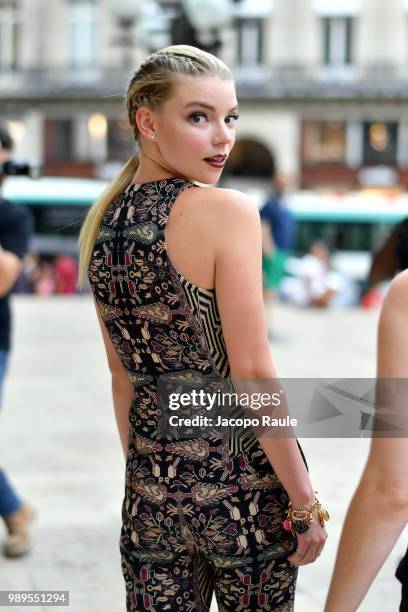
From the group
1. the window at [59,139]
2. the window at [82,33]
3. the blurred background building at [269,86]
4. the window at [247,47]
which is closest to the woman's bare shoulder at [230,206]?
the blurred background building at [269,86]

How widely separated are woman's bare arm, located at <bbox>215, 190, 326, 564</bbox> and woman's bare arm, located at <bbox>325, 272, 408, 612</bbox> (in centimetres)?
12

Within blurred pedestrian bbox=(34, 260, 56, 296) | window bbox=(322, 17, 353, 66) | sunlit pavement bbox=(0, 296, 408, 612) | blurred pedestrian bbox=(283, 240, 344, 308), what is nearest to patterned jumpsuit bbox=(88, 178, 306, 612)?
sunlit pavement bbox=(0, 296, 408, 612)

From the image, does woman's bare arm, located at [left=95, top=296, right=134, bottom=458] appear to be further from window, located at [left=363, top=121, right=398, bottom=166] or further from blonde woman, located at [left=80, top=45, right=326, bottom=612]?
window, located at [left=363, top=121, right=398, bottom=166]

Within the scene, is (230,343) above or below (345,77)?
above

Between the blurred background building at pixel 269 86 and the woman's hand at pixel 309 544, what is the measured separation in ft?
112

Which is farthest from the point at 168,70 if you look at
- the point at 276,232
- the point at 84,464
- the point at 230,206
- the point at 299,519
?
the point at 276,232

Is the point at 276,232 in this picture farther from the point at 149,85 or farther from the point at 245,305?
the point at 245,305

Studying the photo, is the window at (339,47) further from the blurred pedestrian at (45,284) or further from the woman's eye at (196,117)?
the woman's eye at (196,117)

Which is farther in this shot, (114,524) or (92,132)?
(92,132)

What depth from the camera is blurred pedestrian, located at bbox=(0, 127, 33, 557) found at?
388 cm

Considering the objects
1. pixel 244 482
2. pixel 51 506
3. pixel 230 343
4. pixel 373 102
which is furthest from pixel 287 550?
pixel 373 102

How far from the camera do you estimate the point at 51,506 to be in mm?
5074

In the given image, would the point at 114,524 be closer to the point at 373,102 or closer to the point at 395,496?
the point at 395,496

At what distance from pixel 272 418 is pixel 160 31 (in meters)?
12.8
